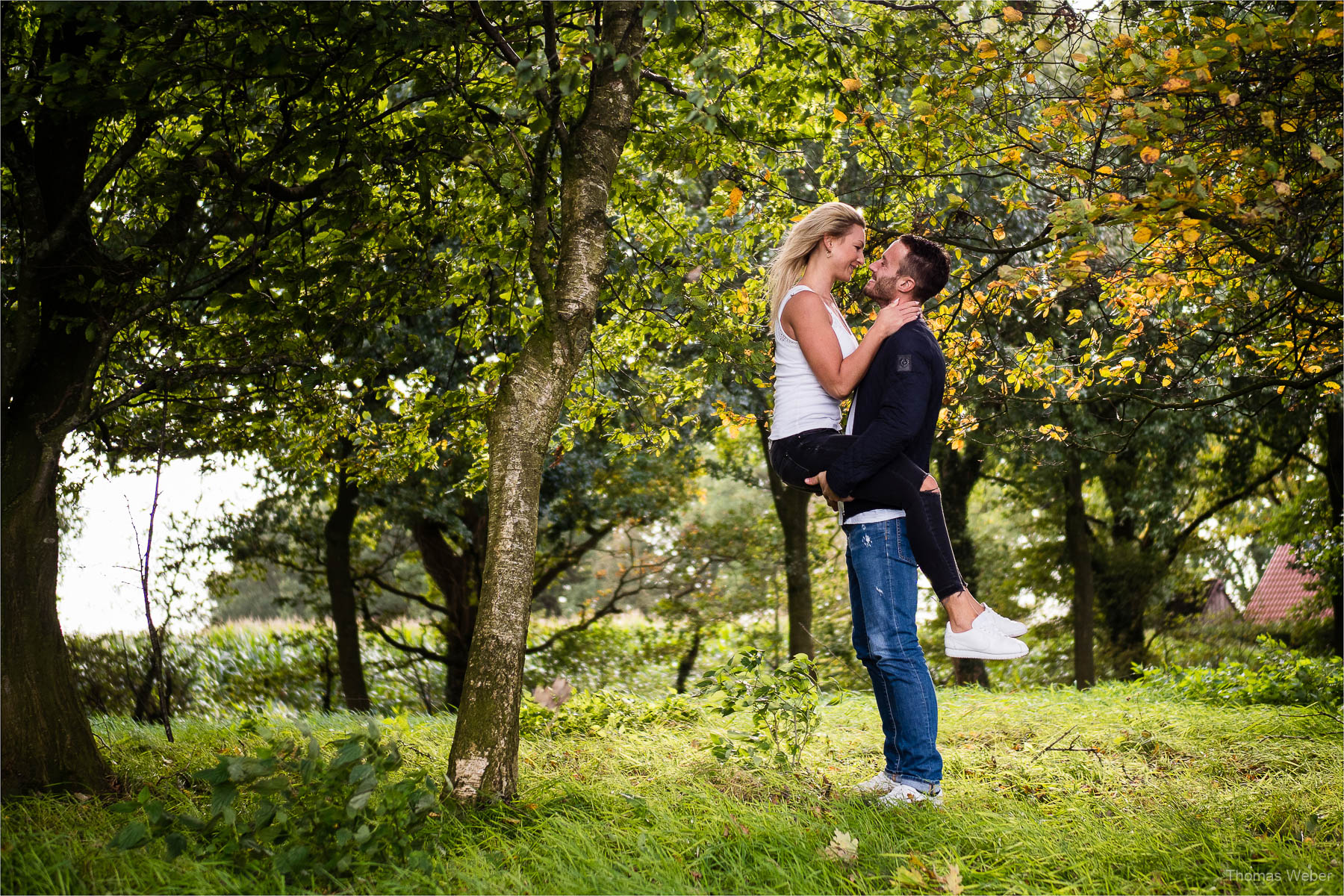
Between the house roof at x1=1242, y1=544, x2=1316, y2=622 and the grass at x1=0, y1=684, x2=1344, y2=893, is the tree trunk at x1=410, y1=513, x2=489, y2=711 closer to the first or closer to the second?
the grass at x1=0, y1=684, x2=1344, y2=893

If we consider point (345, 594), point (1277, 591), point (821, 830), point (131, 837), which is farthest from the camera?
point (1277, 591)

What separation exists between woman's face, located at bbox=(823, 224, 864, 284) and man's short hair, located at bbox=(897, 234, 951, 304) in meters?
0.19

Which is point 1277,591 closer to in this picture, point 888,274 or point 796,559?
point 796,559

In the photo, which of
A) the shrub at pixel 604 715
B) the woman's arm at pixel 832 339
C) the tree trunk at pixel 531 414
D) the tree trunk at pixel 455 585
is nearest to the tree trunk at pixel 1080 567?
the tree trunk at pixel 455 585

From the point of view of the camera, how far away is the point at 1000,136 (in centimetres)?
530

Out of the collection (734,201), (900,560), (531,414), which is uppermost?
(734,201)

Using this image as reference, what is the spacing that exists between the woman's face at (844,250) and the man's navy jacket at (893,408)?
39 centimetres

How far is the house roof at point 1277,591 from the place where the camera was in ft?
63.1

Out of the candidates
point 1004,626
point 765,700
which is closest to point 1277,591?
point 765,700

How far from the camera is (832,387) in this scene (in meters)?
3.59

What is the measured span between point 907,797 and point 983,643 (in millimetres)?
718

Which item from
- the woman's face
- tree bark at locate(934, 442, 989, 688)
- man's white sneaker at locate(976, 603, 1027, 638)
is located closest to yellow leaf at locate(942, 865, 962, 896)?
man's white sneaker at locate(976, 603, 1027, 638)

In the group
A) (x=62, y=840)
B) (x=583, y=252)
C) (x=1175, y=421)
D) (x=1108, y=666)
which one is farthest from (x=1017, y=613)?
(x=62, y=840)

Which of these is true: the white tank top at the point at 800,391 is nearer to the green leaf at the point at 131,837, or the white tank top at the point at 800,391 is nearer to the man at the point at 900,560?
the man at the point at 900,560
